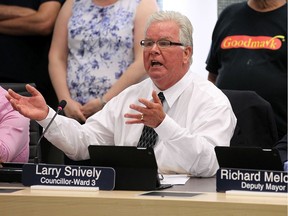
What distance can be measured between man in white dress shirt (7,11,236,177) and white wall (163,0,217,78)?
201 centimetres

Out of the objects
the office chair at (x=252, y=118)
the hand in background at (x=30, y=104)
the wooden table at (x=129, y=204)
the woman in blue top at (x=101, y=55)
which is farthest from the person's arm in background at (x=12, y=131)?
the office chair at (x=252, y=118)

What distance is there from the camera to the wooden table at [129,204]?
8.64 feet

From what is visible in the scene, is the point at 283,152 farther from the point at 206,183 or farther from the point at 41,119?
the point at 41,119

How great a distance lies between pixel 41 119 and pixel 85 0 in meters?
1.52

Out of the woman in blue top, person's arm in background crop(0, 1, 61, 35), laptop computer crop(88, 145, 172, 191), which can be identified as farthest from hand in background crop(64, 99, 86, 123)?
laptop computer crop(88, 145, 172, 191)

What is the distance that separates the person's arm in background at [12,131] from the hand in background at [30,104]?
1.01ft

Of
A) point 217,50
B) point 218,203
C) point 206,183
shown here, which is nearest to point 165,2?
point 217,50

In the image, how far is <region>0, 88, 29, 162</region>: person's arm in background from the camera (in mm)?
3955

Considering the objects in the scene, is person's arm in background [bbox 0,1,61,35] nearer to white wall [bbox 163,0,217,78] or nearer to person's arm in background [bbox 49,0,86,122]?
person's arm in background [bbox 49,0,86,122]

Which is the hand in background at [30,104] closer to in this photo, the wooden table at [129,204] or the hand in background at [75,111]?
the wooden table at [129,204]

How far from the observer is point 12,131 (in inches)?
158

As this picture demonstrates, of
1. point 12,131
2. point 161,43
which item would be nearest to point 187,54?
point 161,43

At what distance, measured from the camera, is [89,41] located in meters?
4.89

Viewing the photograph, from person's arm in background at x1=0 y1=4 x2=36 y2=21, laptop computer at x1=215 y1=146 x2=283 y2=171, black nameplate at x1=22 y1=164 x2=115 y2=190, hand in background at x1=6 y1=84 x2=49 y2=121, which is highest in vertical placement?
person's arm in background at x1=0 y1=4 x2=36 y2=21
